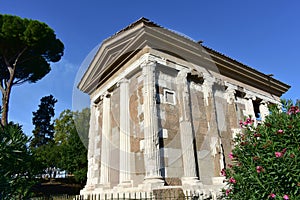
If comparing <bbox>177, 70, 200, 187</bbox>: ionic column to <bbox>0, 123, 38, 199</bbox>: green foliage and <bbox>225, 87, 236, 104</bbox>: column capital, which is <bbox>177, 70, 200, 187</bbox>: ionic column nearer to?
<bbox>225, 87, 236, 104</bbox>: column capital

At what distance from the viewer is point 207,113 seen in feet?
29.4

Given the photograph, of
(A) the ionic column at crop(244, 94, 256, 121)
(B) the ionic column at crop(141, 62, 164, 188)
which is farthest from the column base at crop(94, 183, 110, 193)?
(A) the ionic column at crop(244, 94, 256, 121)

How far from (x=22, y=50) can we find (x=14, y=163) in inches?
563

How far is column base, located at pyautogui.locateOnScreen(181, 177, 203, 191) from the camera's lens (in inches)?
266

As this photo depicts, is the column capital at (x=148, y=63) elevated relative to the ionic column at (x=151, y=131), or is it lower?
elevated

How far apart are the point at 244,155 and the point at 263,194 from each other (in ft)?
2.51

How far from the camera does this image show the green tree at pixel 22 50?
1458 cm

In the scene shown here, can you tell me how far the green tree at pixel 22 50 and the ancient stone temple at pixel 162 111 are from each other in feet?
22.3

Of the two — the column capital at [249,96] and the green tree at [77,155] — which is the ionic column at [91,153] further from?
the column capital at [249,96]

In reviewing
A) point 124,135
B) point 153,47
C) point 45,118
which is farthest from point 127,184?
point 45,118

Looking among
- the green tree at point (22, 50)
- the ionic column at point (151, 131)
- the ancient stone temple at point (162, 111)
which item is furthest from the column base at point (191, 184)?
the green tree at point (22, 50)

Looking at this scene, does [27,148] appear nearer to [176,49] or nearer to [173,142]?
[173,142]

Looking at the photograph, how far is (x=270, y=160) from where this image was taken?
301cm

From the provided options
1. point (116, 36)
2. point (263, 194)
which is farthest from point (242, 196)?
point (116, 36)
